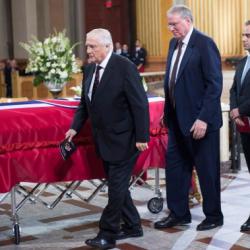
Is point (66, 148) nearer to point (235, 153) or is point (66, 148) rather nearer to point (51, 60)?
point (51, 60)

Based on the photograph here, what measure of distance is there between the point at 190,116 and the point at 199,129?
0.16 m

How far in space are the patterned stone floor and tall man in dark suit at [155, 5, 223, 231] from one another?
17 centimetres

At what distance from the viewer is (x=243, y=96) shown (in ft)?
15.0

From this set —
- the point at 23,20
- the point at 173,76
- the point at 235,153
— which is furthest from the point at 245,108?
the point at 23,20

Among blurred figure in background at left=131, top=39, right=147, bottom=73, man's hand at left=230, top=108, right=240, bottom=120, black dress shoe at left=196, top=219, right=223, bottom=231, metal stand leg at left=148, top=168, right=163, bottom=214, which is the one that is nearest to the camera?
man's hand at left=230, top=108, right=240, bottom=120

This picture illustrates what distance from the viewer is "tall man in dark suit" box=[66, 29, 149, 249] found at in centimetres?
412

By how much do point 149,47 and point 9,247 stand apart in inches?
558

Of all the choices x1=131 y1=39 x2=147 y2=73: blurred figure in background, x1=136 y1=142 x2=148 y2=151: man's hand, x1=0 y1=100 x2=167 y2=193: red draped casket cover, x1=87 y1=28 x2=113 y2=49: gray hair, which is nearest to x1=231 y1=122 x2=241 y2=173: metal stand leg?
x1=0 y1=100 x2=167 y2=193: red draped casket cover

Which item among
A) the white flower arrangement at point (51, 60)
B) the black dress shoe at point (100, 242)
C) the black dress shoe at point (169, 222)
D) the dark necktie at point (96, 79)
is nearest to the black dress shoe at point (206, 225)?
the black dress shoe at point (169, 222)

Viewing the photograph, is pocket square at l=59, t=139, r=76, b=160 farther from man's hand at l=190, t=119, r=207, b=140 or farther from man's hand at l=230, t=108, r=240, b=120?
man's hand at l=230, t=108, r=240, b=120

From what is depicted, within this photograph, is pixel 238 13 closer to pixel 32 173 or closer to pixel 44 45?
pixel 44 45

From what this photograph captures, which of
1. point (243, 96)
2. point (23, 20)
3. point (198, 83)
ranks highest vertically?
point (23, 20)

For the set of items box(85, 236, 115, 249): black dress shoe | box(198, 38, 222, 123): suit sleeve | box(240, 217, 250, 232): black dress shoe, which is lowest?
box(240, 217, 250, 232): black dress shoe

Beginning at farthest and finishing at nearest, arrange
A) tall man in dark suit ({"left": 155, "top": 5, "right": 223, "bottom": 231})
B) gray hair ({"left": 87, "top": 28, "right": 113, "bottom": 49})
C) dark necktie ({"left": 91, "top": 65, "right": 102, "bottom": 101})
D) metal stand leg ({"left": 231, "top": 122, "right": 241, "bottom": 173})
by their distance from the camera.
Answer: metal stand leg ({"left": 231, "top": 122, "right": 241, "bottom": 173}), tall man in dark suit ({"left": 155, "top": 5, "right": 223, "bottom": 231}), dark necktie ({"left": 91, "top": 65, "right": 102, "bottom": 101}), gray hair ({"left": 87, "top": 28, "right": 113, "bottom": 49})
